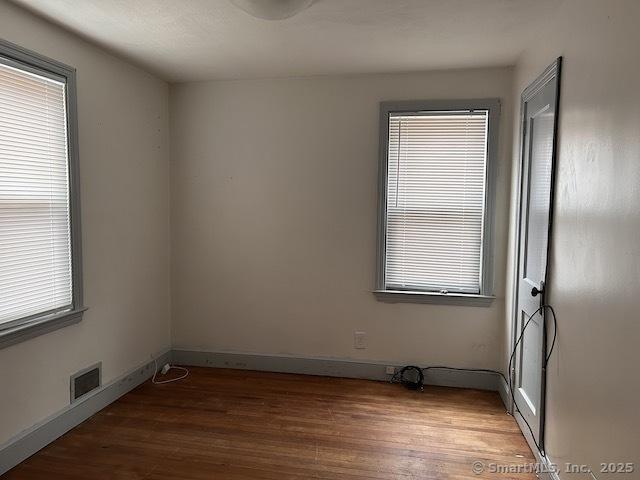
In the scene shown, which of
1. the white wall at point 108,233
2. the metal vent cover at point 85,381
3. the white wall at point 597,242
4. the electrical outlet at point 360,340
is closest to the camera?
the white wall at point 597,242

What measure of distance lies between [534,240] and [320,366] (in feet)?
6.51

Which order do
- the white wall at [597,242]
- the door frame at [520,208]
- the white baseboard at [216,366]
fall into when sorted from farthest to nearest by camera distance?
the white baseboard at [216,366]
the door frame at [520,208]
the white wall at [597,242]

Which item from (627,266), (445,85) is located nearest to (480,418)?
(627,266)

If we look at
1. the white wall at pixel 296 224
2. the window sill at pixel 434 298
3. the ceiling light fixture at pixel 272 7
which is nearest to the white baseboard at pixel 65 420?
the white wall at pixel 296 224

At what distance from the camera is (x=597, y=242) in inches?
66.5

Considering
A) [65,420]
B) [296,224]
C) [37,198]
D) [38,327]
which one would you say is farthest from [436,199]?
[65,420]

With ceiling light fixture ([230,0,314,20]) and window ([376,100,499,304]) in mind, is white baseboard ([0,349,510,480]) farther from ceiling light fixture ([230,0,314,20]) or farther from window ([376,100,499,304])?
ceiling light fixture ([230,0,314,20])

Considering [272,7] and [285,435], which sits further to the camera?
[285,435]

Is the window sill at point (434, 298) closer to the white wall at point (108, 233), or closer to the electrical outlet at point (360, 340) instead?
the electrical outlet at point (360, 340)

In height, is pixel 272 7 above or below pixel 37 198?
above

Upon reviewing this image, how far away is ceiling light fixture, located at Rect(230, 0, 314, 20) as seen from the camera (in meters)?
2.06

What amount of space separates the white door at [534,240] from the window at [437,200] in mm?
464

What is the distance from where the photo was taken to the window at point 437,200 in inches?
130

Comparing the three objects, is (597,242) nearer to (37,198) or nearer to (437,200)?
(437,200)
